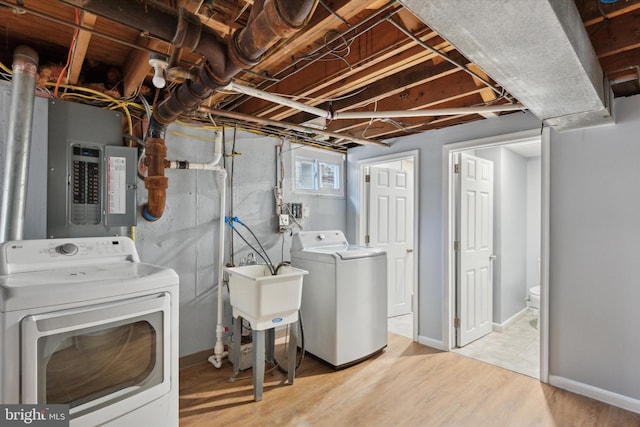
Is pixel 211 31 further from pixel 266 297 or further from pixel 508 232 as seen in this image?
pixel 508 232

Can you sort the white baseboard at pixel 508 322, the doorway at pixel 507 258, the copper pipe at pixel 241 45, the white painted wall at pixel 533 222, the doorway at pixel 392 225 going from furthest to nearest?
the white painted wall at pixel 533 222
the doorway at pixel 392 225
the white baseboard at pixel 508 322
the doorway at pixel 507 258
the copper pipe at pixel 241 45

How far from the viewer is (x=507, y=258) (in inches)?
154

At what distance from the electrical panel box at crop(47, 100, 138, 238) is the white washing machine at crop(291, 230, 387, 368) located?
155 centimetres

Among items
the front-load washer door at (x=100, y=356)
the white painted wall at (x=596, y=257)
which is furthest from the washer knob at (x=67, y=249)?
the white painted wall at (x=596, y=257)

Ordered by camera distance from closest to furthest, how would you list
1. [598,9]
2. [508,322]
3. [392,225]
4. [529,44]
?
[529,44] → [598,9] → [508,322] → [392,225]

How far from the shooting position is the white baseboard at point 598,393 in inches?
86.3

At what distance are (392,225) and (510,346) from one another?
5.90 ft

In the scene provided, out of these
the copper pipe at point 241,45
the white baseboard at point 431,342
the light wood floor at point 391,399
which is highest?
the copper pipe at point 241,45

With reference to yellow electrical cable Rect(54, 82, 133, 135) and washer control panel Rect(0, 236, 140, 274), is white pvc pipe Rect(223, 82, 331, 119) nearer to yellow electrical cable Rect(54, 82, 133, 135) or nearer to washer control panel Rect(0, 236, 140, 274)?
yellow electrical cable Rect(54, 82, 133, 135)

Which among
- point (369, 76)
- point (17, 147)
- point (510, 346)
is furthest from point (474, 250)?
point (17, 147)

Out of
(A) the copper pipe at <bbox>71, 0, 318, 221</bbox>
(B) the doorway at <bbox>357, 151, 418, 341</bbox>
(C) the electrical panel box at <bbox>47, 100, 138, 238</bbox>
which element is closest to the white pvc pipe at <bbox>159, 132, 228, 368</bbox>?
(C) the electrical panel box at <bbox>47, 100, 138, 238</bbox>

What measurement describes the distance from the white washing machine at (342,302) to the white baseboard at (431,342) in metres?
0.48

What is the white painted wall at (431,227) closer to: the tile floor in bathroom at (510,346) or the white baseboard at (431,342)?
the white baseboard at (431,342)

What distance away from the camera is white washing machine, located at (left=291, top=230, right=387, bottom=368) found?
9.03 feet
